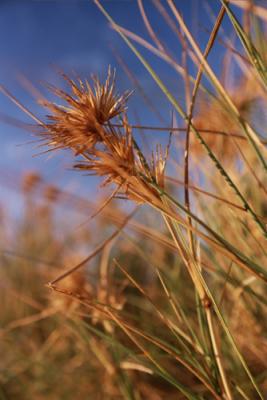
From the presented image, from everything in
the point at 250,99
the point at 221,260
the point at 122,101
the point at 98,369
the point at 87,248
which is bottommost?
the point at 98,369

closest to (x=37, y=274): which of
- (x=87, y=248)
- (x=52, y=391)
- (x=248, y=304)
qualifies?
(x=87, y=248)

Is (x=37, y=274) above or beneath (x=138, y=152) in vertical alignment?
beneath

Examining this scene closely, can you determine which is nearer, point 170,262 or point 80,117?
point 80,117

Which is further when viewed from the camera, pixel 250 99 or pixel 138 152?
pixel 250 99

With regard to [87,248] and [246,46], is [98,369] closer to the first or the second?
[246,46]

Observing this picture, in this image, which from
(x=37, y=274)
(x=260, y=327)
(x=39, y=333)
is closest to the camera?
(x=260, y=327)

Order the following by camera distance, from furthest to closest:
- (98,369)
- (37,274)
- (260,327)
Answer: (37,274), (98,369), (260,327)

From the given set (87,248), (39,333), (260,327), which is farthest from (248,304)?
(87,248)
